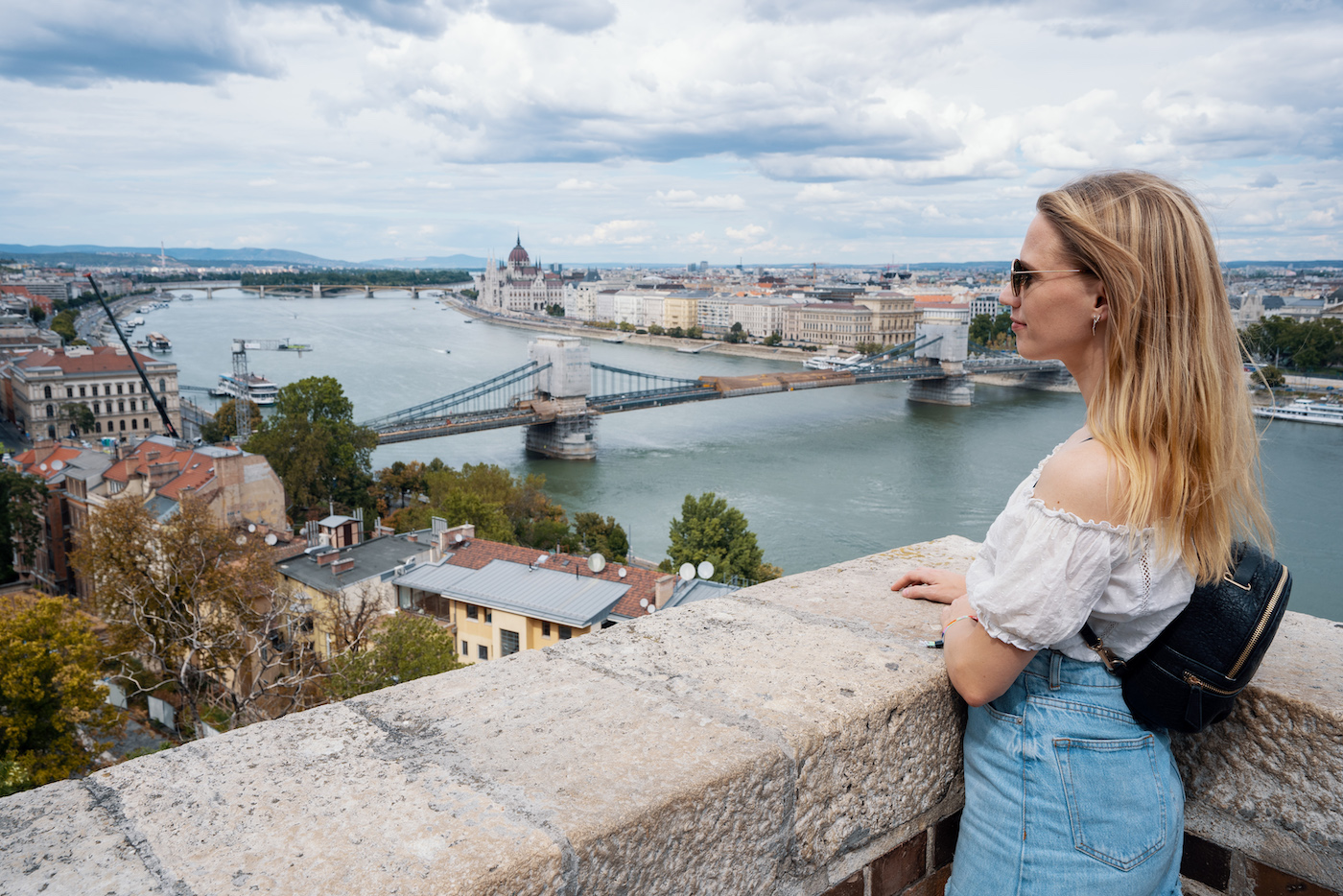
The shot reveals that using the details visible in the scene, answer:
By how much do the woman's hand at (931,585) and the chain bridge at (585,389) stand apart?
2163 cm

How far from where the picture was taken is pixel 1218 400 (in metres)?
0.79

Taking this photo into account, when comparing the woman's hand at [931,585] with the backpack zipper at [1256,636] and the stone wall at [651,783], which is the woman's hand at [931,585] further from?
the backpack zipper at [1256,636]

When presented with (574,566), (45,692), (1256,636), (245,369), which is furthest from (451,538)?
(245,369)

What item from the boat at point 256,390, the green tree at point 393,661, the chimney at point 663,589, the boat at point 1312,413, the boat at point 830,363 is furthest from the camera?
the boat at point 830,363

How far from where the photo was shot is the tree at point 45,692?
7.07 metres

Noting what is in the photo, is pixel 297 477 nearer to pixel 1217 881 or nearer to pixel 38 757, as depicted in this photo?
pixel 38 757

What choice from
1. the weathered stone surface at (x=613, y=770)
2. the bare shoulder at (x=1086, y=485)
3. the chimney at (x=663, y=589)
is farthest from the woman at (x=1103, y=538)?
the chimney at (x=663, y=589)

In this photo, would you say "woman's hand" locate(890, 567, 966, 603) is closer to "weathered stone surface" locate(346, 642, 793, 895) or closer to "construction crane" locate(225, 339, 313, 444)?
"weathered stone surface" locate(346, 642, 793, 895)

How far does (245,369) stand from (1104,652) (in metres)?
31.9

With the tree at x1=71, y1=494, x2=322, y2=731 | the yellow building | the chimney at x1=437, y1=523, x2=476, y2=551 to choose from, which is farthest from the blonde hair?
the yellow building

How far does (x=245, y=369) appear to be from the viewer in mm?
29719

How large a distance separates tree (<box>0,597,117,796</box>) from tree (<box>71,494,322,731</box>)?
A: 0.47 meters

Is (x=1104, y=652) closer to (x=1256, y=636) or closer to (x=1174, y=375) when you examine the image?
(x=1256, y=636)

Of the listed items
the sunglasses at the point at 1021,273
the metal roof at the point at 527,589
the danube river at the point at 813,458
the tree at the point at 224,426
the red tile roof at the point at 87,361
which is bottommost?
the danube river at the point at 813,458
